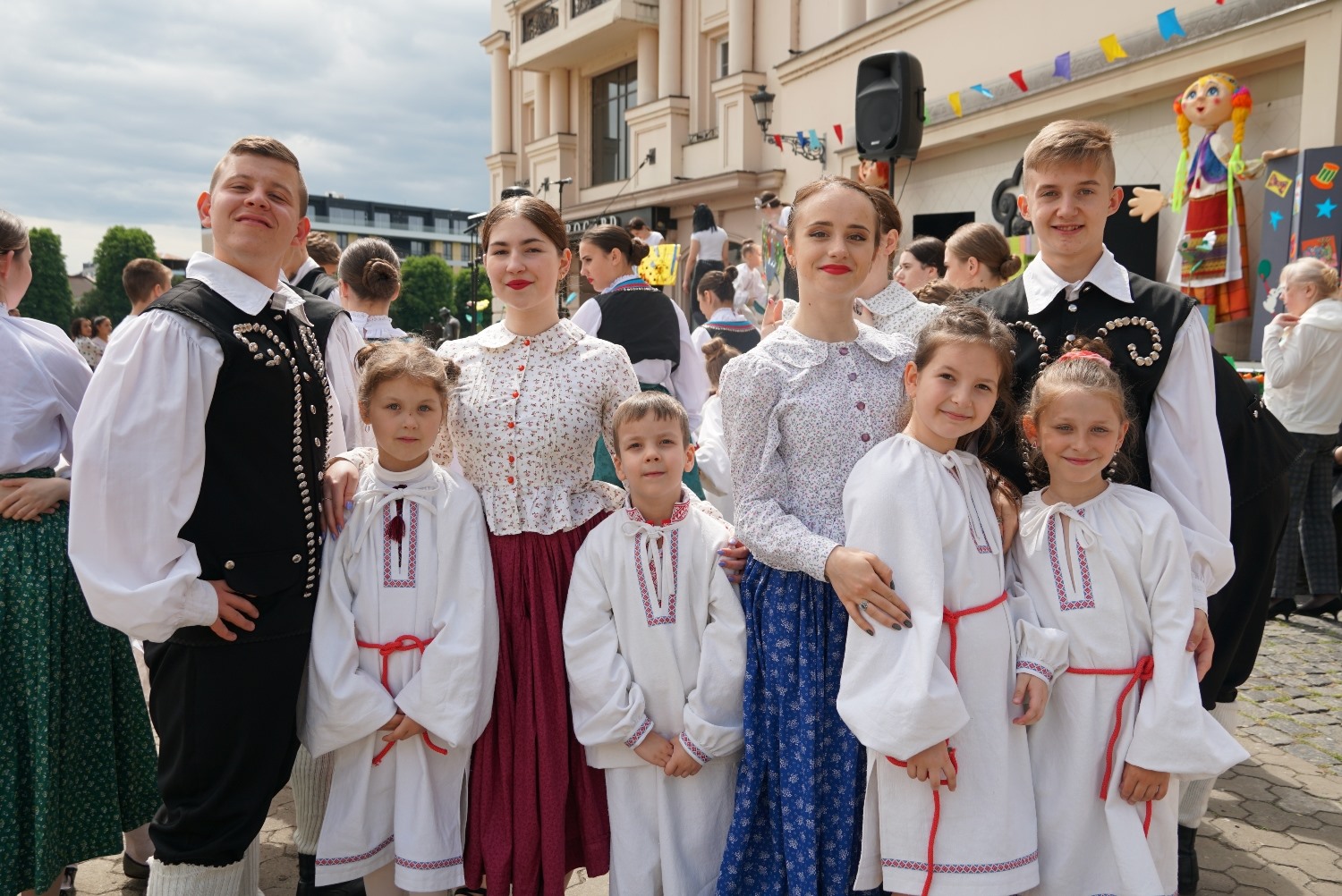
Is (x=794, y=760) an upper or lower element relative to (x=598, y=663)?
lower

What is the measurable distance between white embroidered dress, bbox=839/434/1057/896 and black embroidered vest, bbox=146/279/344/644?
4.25 feet

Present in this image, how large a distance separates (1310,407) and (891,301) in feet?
12.5

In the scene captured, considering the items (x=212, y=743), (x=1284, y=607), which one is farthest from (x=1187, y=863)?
(x=1284, y=607)

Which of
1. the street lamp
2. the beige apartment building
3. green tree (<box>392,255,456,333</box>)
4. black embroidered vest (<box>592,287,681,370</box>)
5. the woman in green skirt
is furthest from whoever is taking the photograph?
green tree (<box>392,255,456,333</box>)

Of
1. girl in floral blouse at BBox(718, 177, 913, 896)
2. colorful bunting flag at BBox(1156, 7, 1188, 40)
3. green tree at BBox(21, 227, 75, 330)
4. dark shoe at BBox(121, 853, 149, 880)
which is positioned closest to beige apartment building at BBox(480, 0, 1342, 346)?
colorful bunting flag at BBox(1156, 7, 1188, 40)

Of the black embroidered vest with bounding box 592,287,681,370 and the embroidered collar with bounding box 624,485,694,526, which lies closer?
the embroidered collar with bounding box 624,485,694,526

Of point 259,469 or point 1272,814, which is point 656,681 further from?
point 1272,814

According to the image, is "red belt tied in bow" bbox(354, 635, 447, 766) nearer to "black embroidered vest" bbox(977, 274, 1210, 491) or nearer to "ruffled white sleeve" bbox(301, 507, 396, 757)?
"ruffled white sleeve" bbox(301, 507, 396, 757)

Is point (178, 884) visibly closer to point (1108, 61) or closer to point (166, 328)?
point (166, 328)

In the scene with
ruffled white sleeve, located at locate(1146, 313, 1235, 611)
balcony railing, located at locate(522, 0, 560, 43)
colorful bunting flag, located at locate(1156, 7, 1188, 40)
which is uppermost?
balcony railing, located at locate(522, 0, 560, 43)

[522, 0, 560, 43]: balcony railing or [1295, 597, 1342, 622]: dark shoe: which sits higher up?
[522, 0, 560, 43]: balcony railing

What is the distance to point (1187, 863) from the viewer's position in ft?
9.50

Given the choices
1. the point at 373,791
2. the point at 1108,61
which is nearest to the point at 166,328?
the point at 373,791

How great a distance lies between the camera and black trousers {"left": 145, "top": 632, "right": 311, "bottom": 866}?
2.13m
